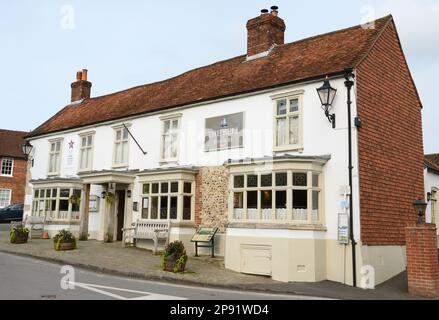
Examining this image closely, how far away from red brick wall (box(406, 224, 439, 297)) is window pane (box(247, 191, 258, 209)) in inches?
180

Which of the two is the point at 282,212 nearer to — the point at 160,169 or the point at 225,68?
the point at 160,169

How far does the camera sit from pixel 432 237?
37.8 ft

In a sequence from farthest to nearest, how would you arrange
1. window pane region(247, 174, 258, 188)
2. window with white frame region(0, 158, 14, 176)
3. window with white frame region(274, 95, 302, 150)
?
window with white frame region(0, 158, 14, 176)
window with white frame region(274, 95, 302, 150)
window pane region(247, 174, 258, 188)

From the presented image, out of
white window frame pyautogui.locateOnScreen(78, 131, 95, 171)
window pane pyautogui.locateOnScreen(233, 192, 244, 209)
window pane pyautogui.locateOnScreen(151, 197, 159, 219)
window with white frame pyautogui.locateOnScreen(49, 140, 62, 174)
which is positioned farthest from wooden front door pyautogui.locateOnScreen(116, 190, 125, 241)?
window pane pyautogui.locateOnScreen(233, 192, 244, 209)

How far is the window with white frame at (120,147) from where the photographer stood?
67.1 ft

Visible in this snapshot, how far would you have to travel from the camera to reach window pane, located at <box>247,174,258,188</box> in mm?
14281

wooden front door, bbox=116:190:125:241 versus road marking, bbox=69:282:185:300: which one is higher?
wooden front door, bbox=116:190:125:241

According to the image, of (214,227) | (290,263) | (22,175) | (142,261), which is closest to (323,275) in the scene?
(290,263)

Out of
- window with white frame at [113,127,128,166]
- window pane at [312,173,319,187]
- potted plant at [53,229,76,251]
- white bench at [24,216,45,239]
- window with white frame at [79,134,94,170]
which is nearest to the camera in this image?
window pane at [312,173,319,187]

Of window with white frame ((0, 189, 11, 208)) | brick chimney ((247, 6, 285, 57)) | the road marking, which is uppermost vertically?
brick chimney ((247, 6, 285, 57))

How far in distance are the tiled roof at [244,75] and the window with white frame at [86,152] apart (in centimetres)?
80

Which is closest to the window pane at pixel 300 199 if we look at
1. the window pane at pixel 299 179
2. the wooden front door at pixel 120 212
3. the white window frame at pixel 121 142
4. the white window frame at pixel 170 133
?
the window pane at pixel 299 179

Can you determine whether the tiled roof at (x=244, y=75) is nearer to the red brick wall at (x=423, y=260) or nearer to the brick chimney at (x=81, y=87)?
the brick chimney at (x=81, y=87)

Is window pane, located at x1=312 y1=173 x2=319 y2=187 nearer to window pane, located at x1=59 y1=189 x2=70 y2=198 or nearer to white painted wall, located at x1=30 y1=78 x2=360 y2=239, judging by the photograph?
white painted wall, located at x1=30 y1=78 x2=360 y2=239
